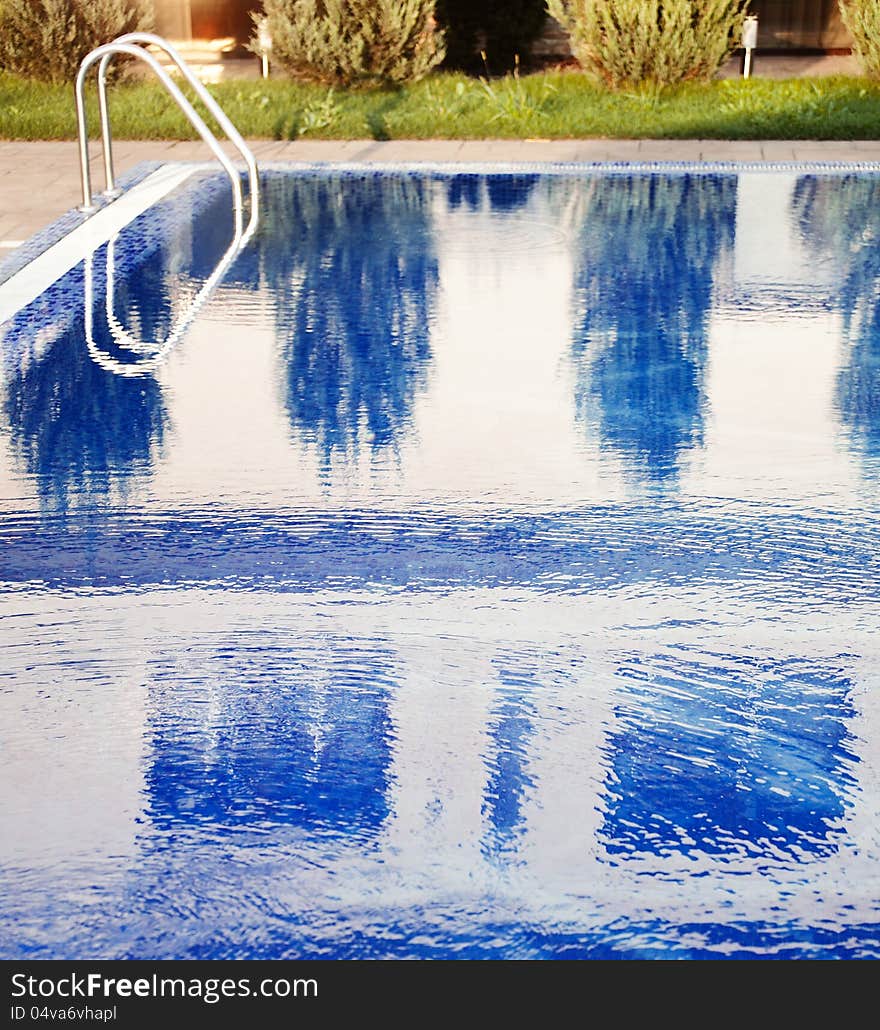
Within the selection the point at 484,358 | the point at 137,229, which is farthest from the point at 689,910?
the point at 137,229

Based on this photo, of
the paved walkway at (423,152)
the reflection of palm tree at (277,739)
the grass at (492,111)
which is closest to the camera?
the reflection of palm tree at (277,739)

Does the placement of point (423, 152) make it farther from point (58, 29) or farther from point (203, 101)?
point (58, 29)

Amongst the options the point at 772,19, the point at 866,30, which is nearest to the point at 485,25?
the point at 772,19

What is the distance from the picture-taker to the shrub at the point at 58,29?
13320 mm

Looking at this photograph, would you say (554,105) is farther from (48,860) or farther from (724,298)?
(48,860)

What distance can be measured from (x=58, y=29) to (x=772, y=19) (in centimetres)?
787

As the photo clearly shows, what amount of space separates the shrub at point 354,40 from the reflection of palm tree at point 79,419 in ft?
21.4

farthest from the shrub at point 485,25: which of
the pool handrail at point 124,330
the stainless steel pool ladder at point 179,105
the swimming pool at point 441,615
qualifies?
the swimming pool at point 441,615

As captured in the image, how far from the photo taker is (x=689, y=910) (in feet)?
10.4

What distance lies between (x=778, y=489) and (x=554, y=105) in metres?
8.33

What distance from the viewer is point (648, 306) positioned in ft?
25.5

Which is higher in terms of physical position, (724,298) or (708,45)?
(708,45)

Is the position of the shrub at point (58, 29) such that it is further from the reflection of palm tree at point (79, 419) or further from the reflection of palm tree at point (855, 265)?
the reflection of palm tree at point (79, 419)

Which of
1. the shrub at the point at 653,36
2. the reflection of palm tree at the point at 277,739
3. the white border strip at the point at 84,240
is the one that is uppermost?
the shrub at the point at 653,36
